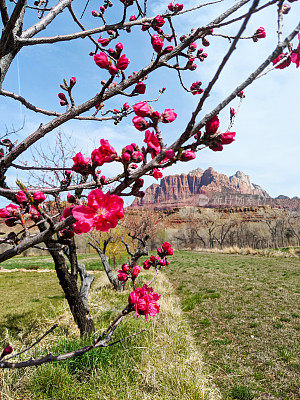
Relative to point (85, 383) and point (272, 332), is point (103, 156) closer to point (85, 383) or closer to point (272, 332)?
point (85, 383)

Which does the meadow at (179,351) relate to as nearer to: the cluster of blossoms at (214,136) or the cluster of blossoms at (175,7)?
the cluster of blossoms at (214,136)

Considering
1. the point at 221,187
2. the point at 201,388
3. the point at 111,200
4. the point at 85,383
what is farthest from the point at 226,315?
the point at 221,187

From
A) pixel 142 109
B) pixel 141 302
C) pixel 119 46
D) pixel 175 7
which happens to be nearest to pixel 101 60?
pixel 119 46

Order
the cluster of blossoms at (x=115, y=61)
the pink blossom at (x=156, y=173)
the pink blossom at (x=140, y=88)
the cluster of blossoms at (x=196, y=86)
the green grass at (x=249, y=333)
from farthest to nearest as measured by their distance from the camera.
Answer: the green grass at (x=249, y=333) → the cluster of blossoms at (x=196, y=86) → the pink blossom at (x=140, y=88) → the cluster of blossoms at (x=115, y=61) → the pink blossom at (x=156, y=173)

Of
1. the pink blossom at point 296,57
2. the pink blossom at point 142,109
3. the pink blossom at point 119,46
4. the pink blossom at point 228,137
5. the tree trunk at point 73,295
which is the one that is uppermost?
the pink blossom at point 119,46

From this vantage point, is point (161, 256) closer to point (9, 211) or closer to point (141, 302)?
point (141, 302)

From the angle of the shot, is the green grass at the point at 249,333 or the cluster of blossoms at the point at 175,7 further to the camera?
the green grass at the point at 249,333

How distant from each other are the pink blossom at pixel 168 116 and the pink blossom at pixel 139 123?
0.09 meters

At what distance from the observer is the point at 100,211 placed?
0.89 m

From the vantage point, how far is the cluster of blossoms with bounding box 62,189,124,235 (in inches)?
33.3

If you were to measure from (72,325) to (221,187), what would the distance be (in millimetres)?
149088

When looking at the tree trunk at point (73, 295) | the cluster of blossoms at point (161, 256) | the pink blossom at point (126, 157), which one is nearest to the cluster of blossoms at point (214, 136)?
the pink blossom at point (126, 157)

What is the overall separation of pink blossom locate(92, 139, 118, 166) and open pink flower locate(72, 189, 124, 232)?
0.12m

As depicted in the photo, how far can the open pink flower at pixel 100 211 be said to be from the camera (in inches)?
33.4
